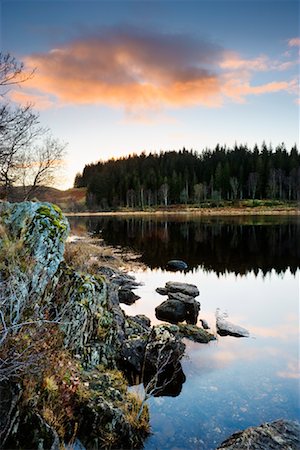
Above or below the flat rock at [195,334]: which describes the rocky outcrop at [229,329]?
below

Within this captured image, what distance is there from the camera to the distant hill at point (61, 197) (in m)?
23.6

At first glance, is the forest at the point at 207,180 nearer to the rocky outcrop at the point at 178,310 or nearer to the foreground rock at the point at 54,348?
the rocky outcrop at the point at 178,310

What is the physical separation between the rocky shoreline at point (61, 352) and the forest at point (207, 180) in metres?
104

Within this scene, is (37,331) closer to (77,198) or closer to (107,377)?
(107,377)

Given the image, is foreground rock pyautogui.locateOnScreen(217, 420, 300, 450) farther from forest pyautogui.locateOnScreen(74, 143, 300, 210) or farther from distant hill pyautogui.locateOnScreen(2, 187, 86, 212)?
forest pyautogui.locateOnScreen(74, 143, 300, 210)

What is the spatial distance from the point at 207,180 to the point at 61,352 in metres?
124

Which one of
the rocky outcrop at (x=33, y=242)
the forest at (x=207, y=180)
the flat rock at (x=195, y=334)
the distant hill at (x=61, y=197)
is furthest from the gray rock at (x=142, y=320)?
the forest at (x=207, y=180)

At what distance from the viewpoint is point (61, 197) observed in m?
189

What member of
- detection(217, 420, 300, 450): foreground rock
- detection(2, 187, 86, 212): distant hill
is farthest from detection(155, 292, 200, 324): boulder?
detection(217, 420, 300, 450): foreground rock

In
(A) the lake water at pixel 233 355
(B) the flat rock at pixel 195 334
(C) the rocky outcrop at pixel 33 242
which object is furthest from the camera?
(B) the flat rock at pixel 195 334

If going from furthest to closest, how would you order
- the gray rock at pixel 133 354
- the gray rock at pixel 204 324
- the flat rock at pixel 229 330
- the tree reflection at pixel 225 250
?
the tree reflection at pixel 225 250
the gray rock at pixel 204 324
the flat rock at pixel 229 330
the gray rock at pixel 133 354

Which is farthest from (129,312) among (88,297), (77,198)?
(77,198)

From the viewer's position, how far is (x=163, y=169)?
136875mm

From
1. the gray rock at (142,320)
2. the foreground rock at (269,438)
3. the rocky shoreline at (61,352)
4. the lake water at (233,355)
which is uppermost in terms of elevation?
the rocky shoreline at (61,352)
